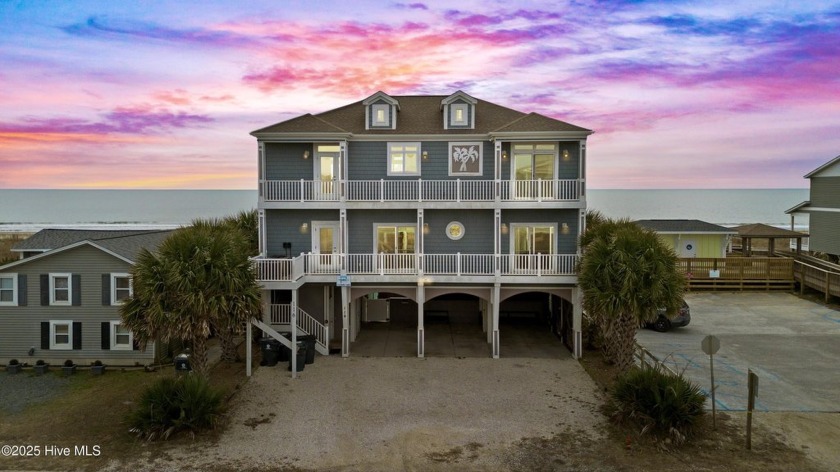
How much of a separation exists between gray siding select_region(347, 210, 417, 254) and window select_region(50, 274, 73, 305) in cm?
1001

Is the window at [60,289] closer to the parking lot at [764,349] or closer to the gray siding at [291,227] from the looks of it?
the gray siding at [291,227]

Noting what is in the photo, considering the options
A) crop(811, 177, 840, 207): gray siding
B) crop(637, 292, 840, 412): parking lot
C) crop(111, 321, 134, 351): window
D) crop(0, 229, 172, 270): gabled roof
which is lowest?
crop(637, 292, 840, 412): parking lot

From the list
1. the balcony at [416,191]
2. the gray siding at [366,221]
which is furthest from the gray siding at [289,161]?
the gray siding at [366,221]

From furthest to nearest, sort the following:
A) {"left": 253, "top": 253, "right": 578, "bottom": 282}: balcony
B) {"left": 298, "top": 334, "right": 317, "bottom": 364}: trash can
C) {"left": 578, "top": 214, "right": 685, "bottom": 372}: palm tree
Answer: {"left": 253, "top": 253, "right": 578, "bottom": 282}: balcony → {"left": 298, "top": 334, "right": 317, "bottom": 364}: trash can → {"left": 578, "top": 214, "right": 685, "bottom": 372}: palm tree

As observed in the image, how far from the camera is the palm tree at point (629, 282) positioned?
15070 millimetres

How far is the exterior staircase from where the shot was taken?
19.0 metres

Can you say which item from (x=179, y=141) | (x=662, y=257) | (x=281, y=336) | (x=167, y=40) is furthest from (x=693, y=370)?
(x=179, y=141)

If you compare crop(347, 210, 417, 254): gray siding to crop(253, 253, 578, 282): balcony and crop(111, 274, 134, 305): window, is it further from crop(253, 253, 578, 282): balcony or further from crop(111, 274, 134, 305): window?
crop(111, 274, 134, 305): window

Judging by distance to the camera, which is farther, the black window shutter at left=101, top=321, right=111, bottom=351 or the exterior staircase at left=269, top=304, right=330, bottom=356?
the exterior staircase at left=269, top=304, right=330, bottom=356

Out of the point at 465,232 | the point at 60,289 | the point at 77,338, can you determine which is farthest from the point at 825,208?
the point at 60,289

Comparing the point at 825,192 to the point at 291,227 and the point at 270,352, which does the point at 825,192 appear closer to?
the point at 291,227

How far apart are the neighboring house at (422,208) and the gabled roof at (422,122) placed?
3.0 inches

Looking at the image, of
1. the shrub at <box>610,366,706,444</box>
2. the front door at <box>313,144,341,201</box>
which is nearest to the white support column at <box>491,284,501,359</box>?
the shrub at <box>610,366,706,444</box>

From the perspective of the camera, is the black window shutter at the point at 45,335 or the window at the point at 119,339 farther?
the black window shutter at the point at 45,335
